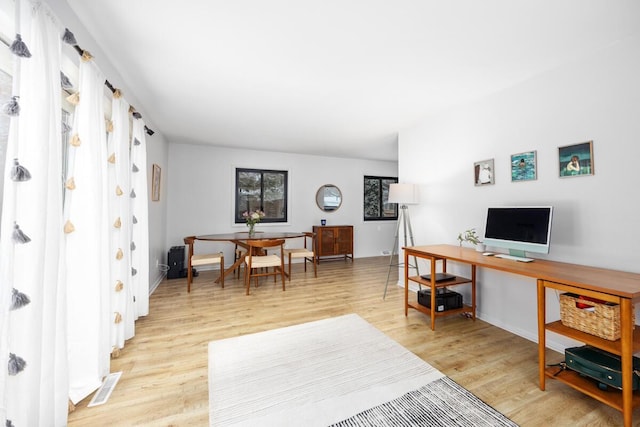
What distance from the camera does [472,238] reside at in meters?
2.87

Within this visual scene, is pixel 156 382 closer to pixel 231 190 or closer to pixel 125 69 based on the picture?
pixel 125 69

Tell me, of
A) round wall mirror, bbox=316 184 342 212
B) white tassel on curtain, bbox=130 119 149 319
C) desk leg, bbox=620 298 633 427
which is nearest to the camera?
desk leg, bbox=620 298 633 427

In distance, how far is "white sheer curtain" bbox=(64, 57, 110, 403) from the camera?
67.0 inches

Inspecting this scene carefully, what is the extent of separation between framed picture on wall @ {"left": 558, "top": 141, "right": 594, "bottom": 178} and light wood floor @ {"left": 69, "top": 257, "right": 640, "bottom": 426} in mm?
1568

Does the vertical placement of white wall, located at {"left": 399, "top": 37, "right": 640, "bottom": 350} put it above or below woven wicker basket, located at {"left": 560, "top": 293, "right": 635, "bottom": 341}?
above

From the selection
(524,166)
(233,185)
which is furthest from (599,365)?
(233,185)

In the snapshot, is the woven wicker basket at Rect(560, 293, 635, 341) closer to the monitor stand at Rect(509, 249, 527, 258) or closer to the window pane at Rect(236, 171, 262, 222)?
the monitor stand at Rect(509, 249, 527, 258)

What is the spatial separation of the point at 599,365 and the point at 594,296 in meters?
0.45

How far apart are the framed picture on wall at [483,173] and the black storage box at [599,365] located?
169 cm

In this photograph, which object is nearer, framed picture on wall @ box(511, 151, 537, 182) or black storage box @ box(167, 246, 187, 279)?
framed picture on wall @ box(511, 151, 537, 182)

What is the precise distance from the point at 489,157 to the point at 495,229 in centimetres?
85

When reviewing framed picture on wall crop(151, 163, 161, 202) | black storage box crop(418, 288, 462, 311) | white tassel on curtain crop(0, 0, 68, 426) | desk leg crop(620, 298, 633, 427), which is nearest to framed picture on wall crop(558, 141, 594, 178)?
desk leg crop(620, 298, 633, 427)

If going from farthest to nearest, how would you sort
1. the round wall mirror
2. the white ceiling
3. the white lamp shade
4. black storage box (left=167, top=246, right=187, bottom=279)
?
the round wall mirror → black storage box (left=167, top=246, right=187, bottom=279) → the white lamp shade → the white ceiling

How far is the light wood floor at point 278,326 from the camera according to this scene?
1.60m
